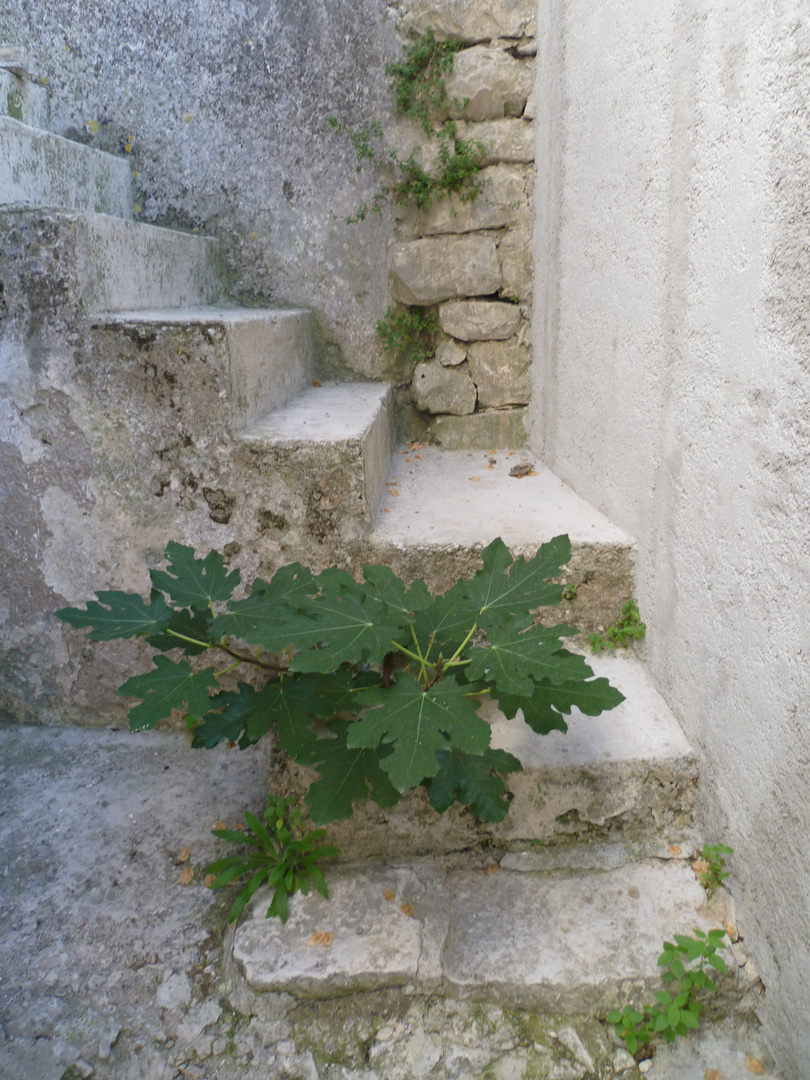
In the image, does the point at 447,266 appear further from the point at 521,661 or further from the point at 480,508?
the point at 521,661

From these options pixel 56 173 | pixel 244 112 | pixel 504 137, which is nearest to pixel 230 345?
pixel 56 173

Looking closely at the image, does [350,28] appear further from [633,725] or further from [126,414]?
[633,725]

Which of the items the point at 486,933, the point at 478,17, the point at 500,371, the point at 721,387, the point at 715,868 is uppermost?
the point at 478,17

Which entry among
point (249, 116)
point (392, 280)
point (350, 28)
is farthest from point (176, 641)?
point (350, 28)

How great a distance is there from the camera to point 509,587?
156 centimetres

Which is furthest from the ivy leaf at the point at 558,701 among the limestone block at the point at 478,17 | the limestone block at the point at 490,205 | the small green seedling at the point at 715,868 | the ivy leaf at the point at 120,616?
the limestone block at the point at 478,17

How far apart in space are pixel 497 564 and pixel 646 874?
2.57ft

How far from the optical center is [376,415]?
8.27 ft

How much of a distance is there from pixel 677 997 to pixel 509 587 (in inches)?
33.0

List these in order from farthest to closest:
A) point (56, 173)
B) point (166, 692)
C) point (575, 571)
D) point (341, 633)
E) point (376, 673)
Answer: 1. point (56, 173)
2. point (575, 571)
3. point (376, 673)
4. point (166, 692)
5. point (341, 633)

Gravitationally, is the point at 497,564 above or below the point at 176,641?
above

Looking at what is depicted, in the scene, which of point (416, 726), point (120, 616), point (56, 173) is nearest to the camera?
point (416, 726)

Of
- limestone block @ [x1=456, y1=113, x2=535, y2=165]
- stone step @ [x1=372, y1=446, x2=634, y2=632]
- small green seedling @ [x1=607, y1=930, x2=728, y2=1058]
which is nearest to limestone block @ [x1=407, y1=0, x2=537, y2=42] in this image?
limestone block @ [x1=456, y1=113, x2=535, y2=165]

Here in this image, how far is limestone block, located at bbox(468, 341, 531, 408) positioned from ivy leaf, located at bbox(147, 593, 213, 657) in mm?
2017
